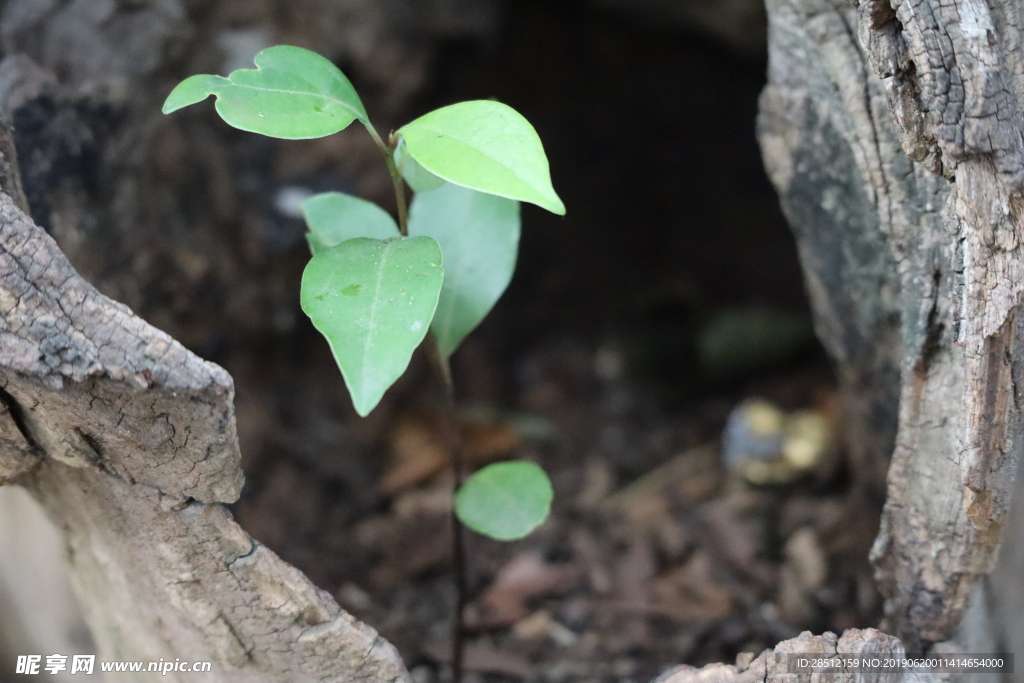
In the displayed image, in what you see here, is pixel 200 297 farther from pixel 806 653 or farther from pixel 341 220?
pixel 806 653

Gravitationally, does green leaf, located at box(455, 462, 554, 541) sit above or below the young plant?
below

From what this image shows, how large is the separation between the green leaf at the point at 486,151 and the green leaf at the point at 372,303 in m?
0.11

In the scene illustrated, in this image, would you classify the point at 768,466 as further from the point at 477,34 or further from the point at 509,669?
the point at 477,34

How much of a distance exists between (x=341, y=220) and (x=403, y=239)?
0.22 m

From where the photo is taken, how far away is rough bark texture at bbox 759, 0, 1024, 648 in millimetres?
834

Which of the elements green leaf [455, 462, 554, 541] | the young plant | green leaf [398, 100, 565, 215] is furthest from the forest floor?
green leaf [398, 100, 565, 215]

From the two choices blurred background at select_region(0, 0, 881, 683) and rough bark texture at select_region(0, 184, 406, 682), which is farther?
blurred background at select_region(0, 0, 881, 683)

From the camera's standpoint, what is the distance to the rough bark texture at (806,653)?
930 millimetres

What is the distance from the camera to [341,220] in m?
1.13

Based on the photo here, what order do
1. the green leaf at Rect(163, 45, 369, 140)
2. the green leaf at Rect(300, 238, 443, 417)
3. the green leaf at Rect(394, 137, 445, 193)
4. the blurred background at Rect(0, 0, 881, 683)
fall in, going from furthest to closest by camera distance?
the blurred background at Rect(0, 0, 881, 683)
the green leaf at Rect(394, 137, 445, 193)
the green leaf at Rect(163, 45, 369, 140)
the green leaf at Rect(300, 238, 443, 417)

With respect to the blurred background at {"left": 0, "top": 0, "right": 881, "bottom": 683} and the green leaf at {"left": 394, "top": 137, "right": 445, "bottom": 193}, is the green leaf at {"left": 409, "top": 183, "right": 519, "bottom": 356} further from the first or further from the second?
the blurred background at {"left": 0, "top": 0, "right": 881, "bottom": 683}

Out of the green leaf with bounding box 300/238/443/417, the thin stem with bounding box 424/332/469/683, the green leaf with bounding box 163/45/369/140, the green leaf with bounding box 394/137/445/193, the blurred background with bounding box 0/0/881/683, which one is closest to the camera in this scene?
the green leaf with bounding box 300/238/443/417

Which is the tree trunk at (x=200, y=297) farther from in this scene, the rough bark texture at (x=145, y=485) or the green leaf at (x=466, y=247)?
the green leaf at (x=466, y=247)

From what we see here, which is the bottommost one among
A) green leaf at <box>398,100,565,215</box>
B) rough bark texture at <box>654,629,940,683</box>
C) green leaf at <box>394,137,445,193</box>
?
rough bark texture at <box>654,629,940,683</box>
